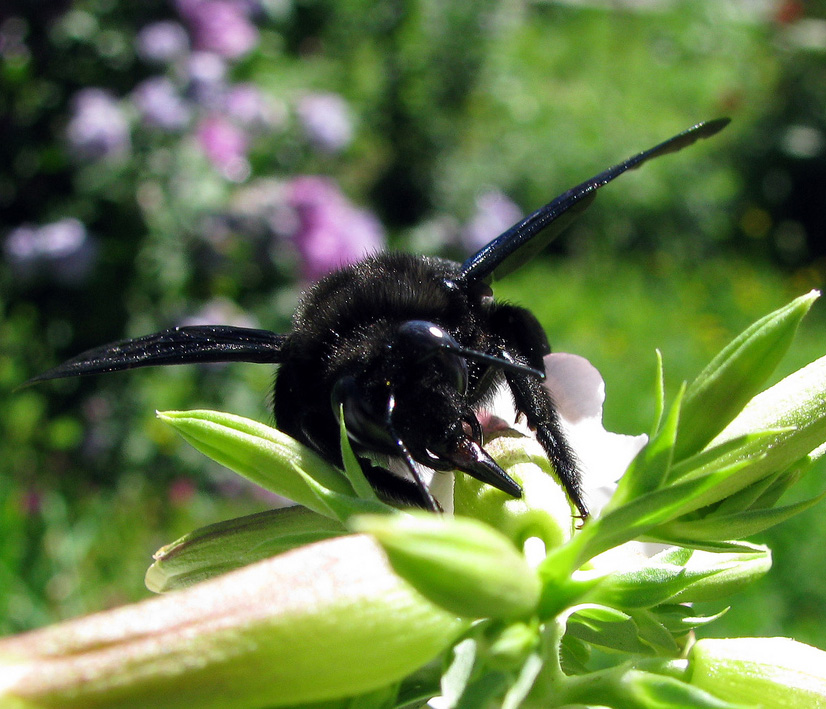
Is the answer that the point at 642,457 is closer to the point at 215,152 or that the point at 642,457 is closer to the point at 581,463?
the point at 581,463

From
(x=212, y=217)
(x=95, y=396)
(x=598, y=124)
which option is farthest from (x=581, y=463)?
(x=598, y=124)

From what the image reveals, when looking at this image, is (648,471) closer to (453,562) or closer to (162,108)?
(453,562)

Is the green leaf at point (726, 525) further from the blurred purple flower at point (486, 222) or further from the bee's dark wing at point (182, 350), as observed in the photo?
the blurred purple flower at point (486, 222)

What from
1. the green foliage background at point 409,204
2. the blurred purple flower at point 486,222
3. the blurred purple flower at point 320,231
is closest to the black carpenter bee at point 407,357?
the green foliage background at point 409,204

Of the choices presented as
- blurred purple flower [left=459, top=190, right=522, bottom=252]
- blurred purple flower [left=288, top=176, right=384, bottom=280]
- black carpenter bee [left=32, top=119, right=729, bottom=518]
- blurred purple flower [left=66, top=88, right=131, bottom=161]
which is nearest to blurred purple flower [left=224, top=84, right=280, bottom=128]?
blurred purple flower [left=288, top=176, right=384, bottom=280]

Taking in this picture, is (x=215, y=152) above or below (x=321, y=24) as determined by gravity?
below

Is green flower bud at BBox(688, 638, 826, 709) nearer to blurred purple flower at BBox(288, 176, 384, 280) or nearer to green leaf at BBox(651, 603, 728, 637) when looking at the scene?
green leaf at BBox(651, 603, 728, 637)

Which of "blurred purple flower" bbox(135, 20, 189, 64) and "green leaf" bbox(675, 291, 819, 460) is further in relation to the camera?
"blurred purple flower" bbox(135, 20, 189, 64)
